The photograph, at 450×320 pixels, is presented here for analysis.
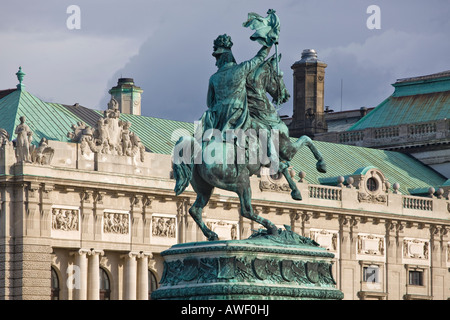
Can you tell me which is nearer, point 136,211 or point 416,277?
point 136,211

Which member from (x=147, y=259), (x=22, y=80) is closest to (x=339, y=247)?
(x=147, y=259)

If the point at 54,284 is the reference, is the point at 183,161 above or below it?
above

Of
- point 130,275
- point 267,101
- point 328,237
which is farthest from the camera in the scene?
point 328,237

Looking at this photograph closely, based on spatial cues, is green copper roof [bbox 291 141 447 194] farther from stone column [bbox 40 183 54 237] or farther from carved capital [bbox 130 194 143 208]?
stone column [bbox 40 183 54 237]

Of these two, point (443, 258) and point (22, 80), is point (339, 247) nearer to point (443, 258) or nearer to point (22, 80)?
point (443, 258)

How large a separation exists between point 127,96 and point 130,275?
2059cm

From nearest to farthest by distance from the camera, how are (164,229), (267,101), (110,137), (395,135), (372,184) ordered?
(267,101) → (110,137) → (164,229) → (372,184) → (395,135)

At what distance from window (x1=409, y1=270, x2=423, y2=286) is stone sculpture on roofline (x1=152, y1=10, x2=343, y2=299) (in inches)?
2345

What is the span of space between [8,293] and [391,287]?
2810 centimetres

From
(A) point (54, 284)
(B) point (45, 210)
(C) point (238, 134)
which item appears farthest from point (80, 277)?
(C) point (238, 134)

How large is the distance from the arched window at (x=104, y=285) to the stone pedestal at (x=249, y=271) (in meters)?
42.6

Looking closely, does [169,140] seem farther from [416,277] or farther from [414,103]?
[414,103]

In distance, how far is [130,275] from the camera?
79.1 meters
